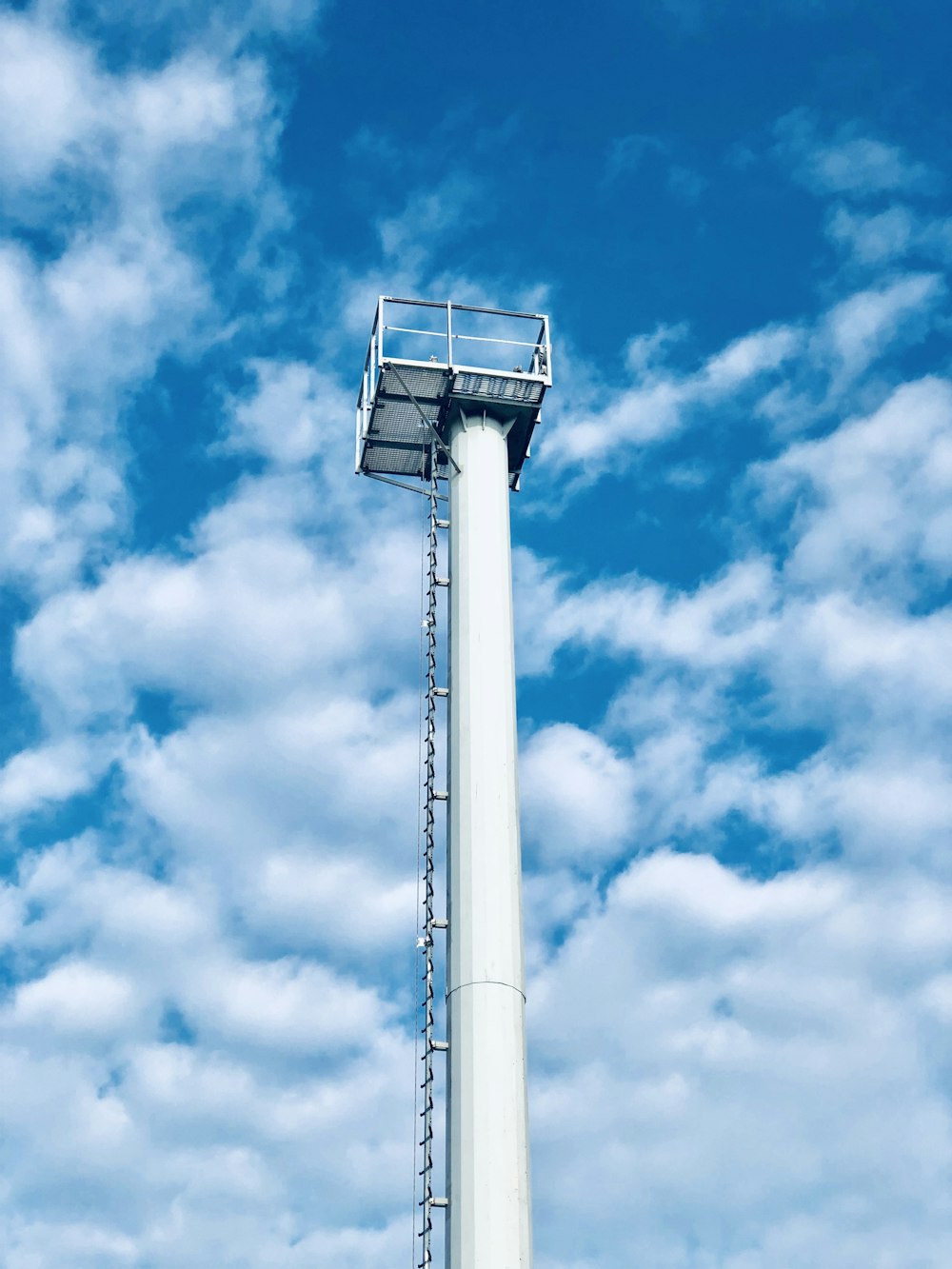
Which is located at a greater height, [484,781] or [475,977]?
[484,781]

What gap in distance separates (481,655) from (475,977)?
12523 mm

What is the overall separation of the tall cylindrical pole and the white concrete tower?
1.9 inches

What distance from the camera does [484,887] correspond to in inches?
1993

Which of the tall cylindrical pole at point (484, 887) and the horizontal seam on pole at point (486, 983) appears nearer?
the tall cylindrical pole at point (484, 887)

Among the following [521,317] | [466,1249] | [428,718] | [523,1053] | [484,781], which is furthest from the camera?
[521,317]

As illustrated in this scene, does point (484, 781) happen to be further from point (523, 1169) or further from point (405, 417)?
point (405, 417)

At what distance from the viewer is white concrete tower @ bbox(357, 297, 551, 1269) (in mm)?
46281

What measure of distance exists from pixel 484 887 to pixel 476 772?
4485 millimetres

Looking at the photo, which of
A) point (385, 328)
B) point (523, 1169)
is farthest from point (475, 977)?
point (385, 328)

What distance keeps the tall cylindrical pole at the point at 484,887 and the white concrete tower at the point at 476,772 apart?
1.9 inches

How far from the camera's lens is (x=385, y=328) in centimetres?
6262

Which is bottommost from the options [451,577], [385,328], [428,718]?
[428,718]

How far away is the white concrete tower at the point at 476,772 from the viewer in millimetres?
46281

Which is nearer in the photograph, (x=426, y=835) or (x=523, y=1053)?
(x=523, y=1053)
